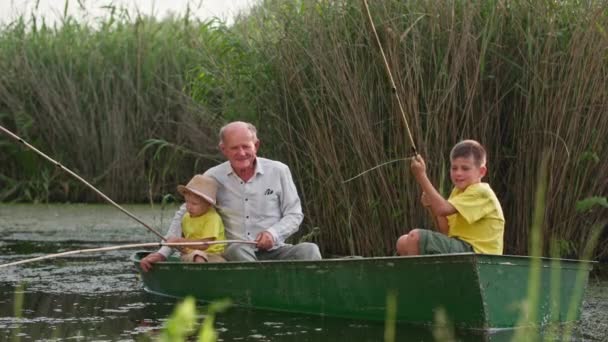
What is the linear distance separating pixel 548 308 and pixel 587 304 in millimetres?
628

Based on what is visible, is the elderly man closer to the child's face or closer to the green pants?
the child's face

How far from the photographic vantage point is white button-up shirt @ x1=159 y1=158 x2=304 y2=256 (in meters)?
6.80

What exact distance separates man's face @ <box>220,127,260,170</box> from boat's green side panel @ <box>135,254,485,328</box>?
56 cm

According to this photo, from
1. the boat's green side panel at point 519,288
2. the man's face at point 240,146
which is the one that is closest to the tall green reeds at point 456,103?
the man's face at point 240,146

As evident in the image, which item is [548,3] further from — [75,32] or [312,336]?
[75,32]

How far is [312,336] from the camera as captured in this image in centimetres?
565

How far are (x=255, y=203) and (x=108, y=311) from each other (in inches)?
40.0

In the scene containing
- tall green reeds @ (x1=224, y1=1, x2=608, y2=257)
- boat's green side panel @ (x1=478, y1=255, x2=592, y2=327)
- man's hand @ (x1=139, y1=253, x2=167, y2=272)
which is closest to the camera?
boat's green side panel @ (x1=478, y1=255, x2=592, y2=327)

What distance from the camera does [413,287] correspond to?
5809 millimetres

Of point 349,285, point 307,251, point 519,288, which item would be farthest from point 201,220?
point 519,288

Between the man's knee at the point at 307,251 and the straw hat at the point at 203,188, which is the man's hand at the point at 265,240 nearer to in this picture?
the man's knee at the point at 307,251

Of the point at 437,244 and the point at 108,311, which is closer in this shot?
the point at 437,244

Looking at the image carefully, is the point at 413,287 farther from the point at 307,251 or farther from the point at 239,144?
the point at 239,144

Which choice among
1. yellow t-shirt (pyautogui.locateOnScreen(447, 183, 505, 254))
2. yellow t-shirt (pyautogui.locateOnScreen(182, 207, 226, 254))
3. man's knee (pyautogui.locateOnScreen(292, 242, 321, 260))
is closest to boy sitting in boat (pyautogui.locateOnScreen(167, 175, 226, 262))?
yellow t-shirt (pyautogui.locateOnScreen(182, 207, 226, 254))
